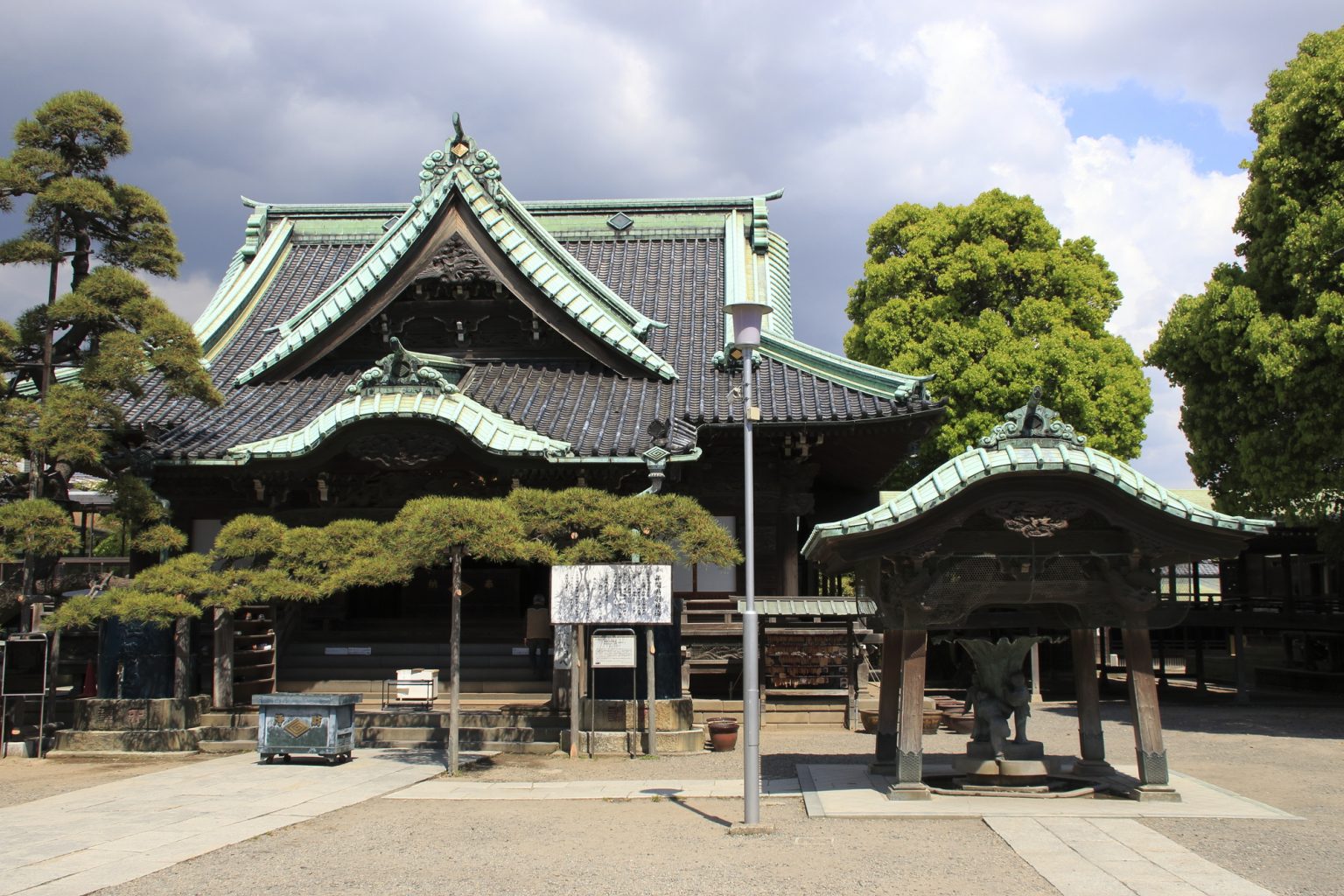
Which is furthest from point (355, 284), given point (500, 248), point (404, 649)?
point (404, 649)

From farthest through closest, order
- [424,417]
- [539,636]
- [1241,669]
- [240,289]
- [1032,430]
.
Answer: [1241,669]
[240,289]
[539,636]
[424,417]
[1032,430]

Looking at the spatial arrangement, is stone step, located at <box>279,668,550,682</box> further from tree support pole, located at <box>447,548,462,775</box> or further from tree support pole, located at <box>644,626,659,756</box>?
tree support pole, located at <box>447,548,462,775</box>

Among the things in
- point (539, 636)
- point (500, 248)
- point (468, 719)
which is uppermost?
point (500, 248)

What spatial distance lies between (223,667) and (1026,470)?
499 inches

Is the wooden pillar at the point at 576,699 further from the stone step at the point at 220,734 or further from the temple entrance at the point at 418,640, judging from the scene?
the stone step at the point at 220,734

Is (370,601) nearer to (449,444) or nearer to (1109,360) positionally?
(449,444)

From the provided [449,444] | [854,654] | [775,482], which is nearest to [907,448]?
[775,482]

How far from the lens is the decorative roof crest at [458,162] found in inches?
793

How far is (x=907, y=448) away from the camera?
18859 mm

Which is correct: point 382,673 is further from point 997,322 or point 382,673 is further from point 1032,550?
point 997,322

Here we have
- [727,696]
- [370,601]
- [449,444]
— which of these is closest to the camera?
[449,444]

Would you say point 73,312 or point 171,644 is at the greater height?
point 73,312

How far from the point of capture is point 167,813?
1059 centimetres

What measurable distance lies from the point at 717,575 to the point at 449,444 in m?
5.24
